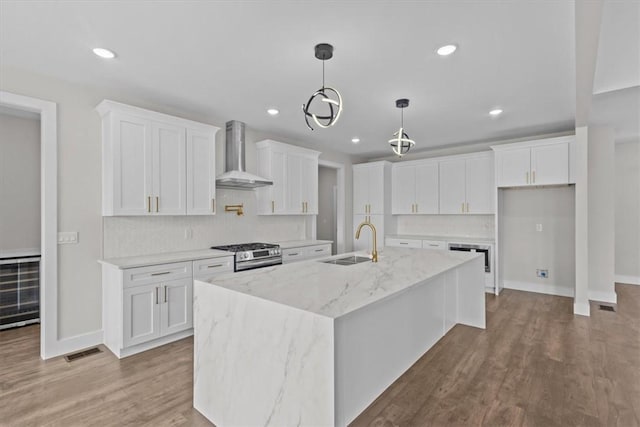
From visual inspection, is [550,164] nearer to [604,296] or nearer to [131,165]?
[604,296]

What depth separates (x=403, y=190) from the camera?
6406 millimetres

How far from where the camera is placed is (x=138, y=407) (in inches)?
88.0

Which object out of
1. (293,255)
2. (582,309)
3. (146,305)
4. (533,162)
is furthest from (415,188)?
(146,305)

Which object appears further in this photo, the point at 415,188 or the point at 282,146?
the point at 415,188

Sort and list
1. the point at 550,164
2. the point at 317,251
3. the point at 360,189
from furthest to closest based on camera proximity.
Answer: the point at 360,189 → the point at 317,251 → the point at 550,164

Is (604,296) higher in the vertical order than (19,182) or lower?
lower

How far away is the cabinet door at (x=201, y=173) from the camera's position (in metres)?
3.77

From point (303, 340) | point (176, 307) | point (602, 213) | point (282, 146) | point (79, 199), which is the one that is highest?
point (282, 146)

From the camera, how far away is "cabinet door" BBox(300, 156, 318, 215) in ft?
17.2

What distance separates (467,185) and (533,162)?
104 cm

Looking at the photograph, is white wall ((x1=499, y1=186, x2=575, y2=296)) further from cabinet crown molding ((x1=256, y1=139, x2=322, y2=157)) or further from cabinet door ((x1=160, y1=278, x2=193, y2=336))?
cabinet door ((x1=160, y1=278, x2=193, y2=336))

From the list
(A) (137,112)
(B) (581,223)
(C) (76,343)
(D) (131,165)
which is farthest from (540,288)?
(C) (76,343)

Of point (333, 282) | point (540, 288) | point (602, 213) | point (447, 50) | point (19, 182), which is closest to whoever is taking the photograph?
point (333, 282)

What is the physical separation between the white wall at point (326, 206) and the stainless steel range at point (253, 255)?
352 cm
